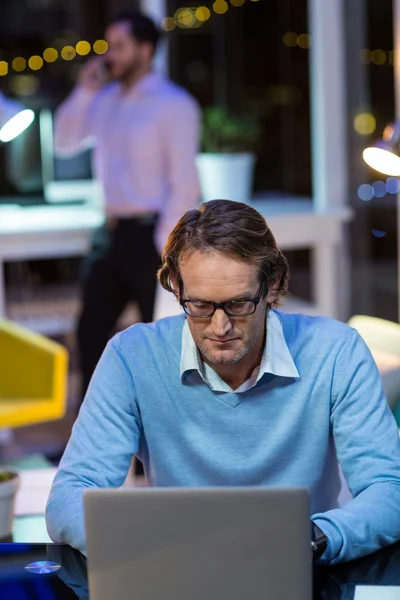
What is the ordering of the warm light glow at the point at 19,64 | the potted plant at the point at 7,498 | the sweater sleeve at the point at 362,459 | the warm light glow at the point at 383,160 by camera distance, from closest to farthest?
the sweater sleeve at the point at 362,459 → the warm light glow at the point at 383,160 → the potted plant at the point at 7,498 → the warm light glow at the point at 19,64

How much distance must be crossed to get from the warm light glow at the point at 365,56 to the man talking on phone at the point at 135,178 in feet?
8.60

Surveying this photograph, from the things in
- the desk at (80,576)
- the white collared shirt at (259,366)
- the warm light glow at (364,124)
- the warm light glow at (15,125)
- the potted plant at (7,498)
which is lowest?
the potted plant at (7,498)

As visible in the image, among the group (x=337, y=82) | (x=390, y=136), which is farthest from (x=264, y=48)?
(x=390, y=136)

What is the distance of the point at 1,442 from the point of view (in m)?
5.06

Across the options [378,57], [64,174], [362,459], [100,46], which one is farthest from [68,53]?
[362,459]

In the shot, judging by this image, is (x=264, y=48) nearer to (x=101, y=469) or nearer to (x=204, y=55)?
(x=204, y=55)

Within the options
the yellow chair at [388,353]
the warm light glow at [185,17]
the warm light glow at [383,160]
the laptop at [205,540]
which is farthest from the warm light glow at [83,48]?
the laptop at [205,540]

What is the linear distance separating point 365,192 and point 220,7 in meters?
1.47

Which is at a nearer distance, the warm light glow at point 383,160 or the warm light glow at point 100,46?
the warm light glow at point 383,160

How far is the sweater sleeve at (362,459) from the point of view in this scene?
1.84 m

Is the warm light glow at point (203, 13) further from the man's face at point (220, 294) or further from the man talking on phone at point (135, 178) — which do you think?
the man's face at point (220, 294)

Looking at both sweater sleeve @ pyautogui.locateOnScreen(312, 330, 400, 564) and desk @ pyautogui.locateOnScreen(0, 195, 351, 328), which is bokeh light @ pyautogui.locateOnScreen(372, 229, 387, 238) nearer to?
desk @ pyautogui.locateOnScreen(0, 195, 351, 328)

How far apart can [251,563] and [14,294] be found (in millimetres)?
5515

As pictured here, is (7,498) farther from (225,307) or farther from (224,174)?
(224,174)
